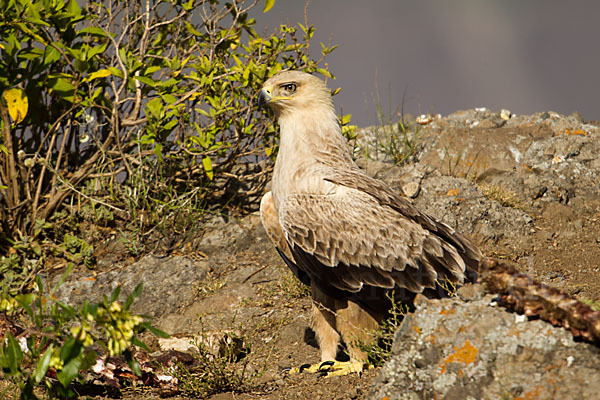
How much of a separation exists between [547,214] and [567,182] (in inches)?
36.6

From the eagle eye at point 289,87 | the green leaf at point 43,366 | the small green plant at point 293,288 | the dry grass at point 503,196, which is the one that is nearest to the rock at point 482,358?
the green leaf at point 43,366

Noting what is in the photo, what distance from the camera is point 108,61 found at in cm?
809

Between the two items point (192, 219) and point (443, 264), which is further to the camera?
point (192, 219)

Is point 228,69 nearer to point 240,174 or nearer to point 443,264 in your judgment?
point 240,174

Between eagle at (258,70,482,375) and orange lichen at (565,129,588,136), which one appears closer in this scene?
eagle at (258,70,482,375)

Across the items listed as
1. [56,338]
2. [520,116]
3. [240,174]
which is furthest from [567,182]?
[56,338]

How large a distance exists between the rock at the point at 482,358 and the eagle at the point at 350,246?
4.78 feet

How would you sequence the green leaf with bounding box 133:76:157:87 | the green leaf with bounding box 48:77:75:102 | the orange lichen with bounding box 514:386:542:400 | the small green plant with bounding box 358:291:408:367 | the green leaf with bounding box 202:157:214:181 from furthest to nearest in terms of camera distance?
the green leaf with bounding box 202:157:214:181 < the green leaf with bounding box 133:76:157:87 < the green leaf with bounding box 48:77:75:102 < the small green plant with bounding box 358:291:408:367 < the orange lichen with bounding box 514:386:542:400

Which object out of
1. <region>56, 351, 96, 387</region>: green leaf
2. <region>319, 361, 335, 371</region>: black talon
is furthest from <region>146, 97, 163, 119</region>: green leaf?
<region>56, 351, 96, 387</region>: green leaf

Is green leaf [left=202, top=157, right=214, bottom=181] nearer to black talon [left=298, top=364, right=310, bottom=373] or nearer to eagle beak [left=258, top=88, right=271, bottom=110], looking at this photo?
eagle beak [left=258, top=88, right=271, bottom=110]

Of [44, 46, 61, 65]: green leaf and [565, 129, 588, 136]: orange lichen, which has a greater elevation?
[565, 129, 588, 136]: orange lichen

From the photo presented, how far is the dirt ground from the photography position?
19.7 feet

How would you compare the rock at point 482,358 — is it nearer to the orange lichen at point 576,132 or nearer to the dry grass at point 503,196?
the dry grass at point 503,196

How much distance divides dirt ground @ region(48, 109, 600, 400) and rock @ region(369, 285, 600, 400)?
1.31 m
